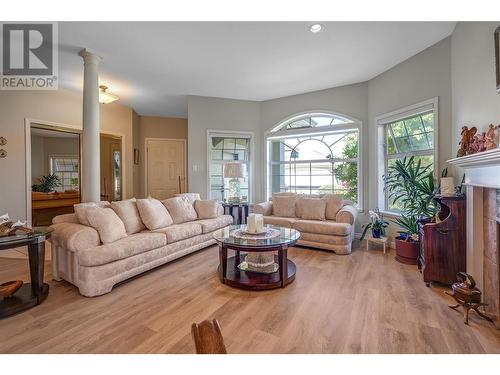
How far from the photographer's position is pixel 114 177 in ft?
19.2

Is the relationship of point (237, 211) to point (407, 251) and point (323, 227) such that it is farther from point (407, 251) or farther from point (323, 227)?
point (407, 251)

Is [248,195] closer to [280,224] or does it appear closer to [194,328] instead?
[280,224]

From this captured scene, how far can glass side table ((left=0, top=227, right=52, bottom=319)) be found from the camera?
2.04 m

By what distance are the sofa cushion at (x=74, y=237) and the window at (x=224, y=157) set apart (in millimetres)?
2908

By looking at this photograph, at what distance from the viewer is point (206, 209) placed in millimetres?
4070

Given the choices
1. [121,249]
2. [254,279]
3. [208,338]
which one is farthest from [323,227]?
[208,338]

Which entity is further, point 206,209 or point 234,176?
point 234,176

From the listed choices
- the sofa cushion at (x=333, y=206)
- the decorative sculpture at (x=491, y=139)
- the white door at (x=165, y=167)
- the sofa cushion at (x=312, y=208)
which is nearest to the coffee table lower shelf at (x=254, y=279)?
the sofa cushion at (x=312, y=208)

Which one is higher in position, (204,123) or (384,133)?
(204,123)

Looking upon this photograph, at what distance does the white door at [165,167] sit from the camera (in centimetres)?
620

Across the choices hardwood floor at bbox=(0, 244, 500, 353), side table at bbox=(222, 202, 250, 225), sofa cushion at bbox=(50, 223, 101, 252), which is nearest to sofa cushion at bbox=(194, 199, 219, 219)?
side table at bbox=(222, 202, 250, 225)

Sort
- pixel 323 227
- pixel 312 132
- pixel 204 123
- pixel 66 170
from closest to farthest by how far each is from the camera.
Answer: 1. pixel 323 227
2. pixel 312 132
3. pixel 204 123
4. pixel 66 170

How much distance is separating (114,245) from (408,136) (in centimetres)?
432

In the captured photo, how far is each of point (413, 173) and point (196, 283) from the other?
120 inches
